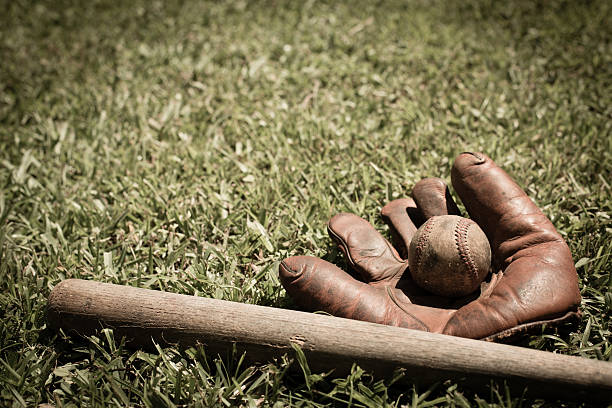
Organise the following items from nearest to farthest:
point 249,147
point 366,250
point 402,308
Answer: point 402,308
point 366,250
point 249,147

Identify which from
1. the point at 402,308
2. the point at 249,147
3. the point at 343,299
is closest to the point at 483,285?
the point at 402,308

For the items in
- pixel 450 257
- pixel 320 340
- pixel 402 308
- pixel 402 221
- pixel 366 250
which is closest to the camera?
pixel 320 340

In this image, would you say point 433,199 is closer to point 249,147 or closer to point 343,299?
point 343,299

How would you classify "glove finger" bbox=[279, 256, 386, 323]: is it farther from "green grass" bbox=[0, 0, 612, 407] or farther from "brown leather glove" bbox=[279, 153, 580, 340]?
"green grass" bbox=[0, 0, 612, 407]

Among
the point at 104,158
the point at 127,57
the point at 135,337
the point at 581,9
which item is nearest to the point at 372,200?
the point at 135,337

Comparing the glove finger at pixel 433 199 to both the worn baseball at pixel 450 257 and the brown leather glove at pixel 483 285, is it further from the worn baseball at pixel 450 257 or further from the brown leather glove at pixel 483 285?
the worn baseball at pixel 450 257

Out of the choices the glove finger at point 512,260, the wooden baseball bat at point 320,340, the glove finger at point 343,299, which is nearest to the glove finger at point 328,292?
the glove finger at point 343,299

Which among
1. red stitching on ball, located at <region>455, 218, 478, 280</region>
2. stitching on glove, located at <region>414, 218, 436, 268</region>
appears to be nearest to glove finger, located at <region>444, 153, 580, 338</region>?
red stitching on ball, located at <region>455, 218, 478, 280</region>
